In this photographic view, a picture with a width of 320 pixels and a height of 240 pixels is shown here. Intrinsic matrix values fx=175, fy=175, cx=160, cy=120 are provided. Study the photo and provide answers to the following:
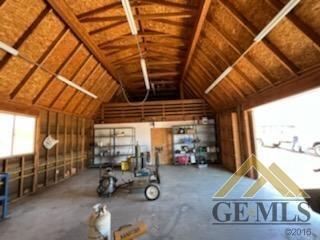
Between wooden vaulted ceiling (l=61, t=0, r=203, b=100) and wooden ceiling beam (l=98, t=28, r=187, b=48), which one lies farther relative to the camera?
wooden ceiling beam (l=98, t=28, r=187, b=48)

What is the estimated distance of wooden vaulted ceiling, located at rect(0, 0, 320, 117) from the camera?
3316mm

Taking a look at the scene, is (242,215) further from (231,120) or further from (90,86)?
(90,86)

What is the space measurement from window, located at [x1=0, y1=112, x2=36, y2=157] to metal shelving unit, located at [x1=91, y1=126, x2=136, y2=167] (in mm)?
4277

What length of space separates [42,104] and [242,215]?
21.8ft

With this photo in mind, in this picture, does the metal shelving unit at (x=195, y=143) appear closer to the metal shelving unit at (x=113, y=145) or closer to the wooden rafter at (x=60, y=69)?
the metal shelving unit at (x=113, y=145)

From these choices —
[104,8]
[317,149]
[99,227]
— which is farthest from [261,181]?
[317,149]

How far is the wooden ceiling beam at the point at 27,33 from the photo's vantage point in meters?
3.63

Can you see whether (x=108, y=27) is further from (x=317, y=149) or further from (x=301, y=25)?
(x=317, y=149)

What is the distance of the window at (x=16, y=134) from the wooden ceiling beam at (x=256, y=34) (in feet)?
19.5

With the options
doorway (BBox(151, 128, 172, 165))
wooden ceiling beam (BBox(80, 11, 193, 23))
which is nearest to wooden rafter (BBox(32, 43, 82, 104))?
wooden ceiling beam (BBox(80, 11, 193, 23))

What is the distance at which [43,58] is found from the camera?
14.5 feet

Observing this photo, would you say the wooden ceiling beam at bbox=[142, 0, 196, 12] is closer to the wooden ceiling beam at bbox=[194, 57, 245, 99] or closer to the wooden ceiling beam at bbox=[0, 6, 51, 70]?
the wooden ceiling beam at bbox=[0, 6, 51, 70]

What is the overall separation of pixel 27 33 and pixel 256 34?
4.78 m

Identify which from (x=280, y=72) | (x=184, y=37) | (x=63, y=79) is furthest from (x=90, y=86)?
(x=280, y=72)
